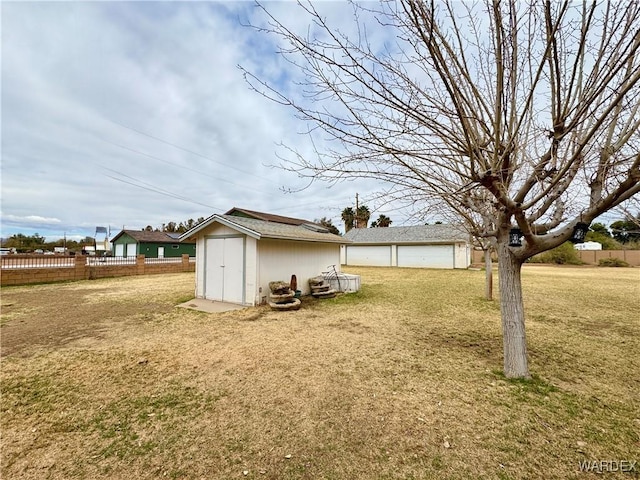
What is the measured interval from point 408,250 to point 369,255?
3534 millimetres

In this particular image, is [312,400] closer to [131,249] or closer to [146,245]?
[146,245]

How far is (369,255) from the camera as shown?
986 inches

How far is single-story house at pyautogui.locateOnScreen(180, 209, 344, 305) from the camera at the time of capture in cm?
830

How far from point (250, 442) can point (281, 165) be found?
8.42 ft

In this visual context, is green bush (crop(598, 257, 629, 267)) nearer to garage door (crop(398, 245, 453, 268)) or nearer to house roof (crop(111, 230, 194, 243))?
garage door (crop(398, 245, 453, 268))

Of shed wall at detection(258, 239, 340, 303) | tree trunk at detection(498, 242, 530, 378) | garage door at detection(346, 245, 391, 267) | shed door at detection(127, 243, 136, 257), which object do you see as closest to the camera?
tree trunk at detection(498, 242, 530, 378)

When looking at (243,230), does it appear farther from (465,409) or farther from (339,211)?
(465,409)

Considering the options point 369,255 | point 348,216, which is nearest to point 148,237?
point 369,255

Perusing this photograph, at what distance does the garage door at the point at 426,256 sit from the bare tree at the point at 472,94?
19.6 metres

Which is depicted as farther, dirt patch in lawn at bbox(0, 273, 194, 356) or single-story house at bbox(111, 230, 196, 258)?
single-story house at bbox(111, 230, 196, 258)

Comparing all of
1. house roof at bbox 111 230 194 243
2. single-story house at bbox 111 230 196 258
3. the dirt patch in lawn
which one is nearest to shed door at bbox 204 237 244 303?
the dirt patch in lawn

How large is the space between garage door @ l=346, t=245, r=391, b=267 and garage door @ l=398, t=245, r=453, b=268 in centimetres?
120

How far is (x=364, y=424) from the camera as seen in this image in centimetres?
267

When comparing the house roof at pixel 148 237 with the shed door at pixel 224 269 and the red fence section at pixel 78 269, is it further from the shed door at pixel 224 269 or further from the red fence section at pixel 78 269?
the shed door at pixel 224 269
